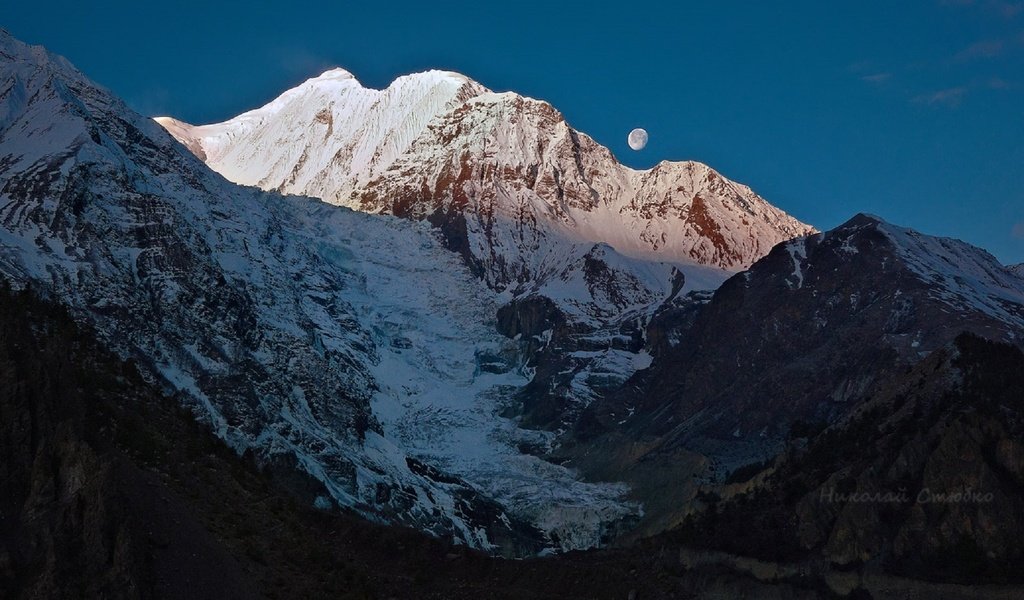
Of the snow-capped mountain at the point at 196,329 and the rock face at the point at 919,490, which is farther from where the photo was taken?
the snow-capped mountain at the point at 196,329

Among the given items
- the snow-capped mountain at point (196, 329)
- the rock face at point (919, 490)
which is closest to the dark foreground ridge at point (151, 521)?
the rock face at point (919, 490)

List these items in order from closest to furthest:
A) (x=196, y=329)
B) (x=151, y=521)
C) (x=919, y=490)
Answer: (x=151, y=521) → (x=919, y=490) → (x=196, y=329)

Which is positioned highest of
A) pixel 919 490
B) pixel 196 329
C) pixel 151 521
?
pixel 196 329

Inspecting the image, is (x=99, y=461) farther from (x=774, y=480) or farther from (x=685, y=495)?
(x=685, y=495)

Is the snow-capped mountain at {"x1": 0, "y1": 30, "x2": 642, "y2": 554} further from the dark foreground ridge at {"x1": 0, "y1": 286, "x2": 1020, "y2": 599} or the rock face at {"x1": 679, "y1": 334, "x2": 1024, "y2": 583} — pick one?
the dark foreground ridge at {"x1": 0, "y1": 286, "x2": 1020, "y2": 599}

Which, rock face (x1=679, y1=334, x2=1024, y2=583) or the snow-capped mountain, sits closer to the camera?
rock face (x1=679, y1=334, x2=1024, y2=583)

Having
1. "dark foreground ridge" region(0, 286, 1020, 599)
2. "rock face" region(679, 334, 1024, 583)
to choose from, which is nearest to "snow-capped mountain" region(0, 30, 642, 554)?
"rock face" region(679, 334, 1024, 583)

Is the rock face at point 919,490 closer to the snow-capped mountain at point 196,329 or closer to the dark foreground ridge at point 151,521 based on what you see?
the dark foreground ridge at point 151,521

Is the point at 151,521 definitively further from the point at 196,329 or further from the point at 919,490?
the point at 196,329

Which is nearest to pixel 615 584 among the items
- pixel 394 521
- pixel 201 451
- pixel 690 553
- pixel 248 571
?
pixel 690 553

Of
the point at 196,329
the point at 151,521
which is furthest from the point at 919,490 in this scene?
the point at 196,329

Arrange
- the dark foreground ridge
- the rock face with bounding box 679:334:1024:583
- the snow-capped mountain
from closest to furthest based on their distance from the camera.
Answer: the dark foreground ridge
the rock face with bounding box 679:334:1024:583
the snow-capped mountain

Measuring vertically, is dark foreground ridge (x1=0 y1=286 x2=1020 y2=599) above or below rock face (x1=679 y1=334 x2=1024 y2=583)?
below
